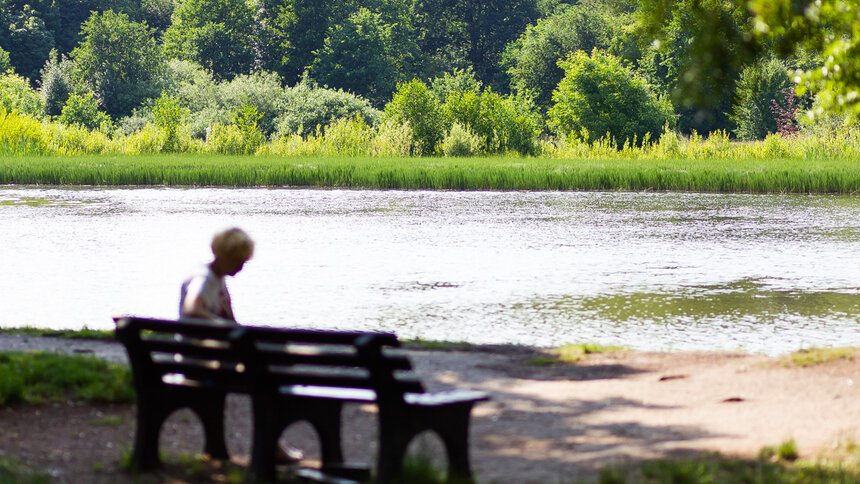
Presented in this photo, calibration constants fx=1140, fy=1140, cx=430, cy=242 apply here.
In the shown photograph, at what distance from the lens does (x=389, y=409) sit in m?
4.98

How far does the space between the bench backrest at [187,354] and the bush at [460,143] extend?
A: 3970 centimetres

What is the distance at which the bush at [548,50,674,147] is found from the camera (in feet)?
185

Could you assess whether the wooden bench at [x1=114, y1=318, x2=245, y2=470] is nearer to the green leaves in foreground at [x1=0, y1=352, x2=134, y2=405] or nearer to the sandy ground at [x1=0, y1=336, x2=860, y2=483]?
the sandy ground at [x1=0, y1=336, x2=860, y2=483]

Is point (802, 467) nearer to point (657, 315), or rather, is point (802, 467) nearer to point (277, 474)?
point (277, 474)

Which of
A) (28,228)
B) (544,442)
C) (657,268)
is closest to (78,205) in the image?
(28,228)

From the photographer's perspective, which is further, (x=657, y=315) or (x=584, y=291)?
(x=584, y=291)

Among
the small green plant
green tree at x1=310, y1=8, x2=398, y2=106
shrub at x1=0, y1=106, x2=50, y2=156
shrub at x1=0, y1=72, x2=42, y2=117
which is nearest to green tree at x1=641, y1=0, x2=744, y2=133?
the small green plant

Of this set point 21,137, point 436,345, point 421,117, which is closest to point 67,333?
point 436,345

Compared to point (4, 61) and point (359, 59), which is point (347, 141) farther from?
point (4, 61)

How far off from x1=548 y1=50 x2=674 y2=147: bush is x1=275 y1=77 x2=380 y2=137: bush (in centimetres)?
1139

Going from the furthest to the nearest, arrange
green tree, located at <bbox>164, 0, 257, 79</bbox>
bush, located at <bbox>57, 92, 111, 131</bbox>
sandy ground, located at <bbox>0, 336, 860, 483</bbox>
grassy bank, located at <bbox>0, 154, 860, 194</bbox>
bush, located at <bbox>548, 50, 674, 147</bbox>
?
green tree, located at <bbox>164, 0, 257, 79</bbox> < bush, located at <bbox>57, 92, 111, 131</bbox> < bush, located at <bbox>548, 50, 674, 147</bbox> < grassy bank, located at <bbox>0, 154, 860, 194</bbox> < sandy ground, located at <bbox>0, 336, 860, 483</bbox>

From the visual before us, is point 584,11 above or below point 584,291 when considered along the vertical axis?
above

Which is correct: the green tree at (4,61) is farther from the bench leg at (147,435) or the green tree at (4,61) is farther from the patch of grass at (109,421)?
the bench leg at (147,435)

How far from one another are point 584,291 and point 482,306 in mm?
1645
